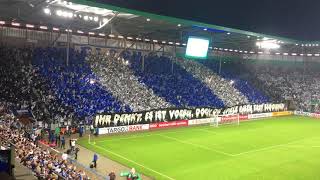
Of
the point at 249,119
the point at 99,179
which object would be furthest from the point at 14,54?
the point at 249,119

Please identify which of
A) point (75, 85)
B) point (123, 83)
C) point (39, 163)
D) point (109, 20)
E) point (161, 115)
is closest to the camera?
point (39, 163)

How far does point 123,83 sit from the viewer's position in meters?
49.2

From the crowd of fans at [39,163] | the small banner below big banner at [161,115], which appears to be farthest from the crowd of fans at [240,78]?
the crowd of fans at [39,163]

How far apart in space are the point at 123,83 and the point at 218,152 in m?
20.9

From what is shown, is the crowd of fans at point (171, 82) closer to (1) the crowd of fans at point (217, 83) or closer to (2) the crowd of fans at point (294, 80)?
(1) the crowd of fans at point (217, 83)

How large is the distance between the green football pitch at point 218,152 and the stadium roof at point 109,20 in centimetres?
1339

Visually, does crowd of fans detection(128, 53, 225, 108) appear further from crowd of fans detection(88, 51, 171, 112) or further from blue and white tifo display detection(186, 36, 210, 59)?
blue and white tifo display detection(186, 36, 210, 59)

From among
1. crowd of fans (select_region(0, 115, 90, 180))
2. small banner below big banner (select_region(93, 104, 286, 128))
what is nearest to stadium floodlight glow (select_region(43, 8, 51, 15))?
small banner below big banner (select_region(93, 104, 286, 128))

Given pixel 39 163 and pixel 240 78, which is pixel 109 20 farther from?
pixel 240 78

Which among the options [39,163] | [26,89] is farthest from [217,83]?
[39,163]

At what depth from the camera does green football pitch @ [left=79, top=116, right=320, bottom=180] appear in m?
26.1

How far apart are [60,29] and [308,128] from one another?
36196 mm

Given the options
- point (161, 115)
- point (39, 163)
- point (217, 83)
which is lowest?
point (39, 163)

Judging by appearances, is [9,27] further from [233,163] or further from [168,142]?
[233,163]
